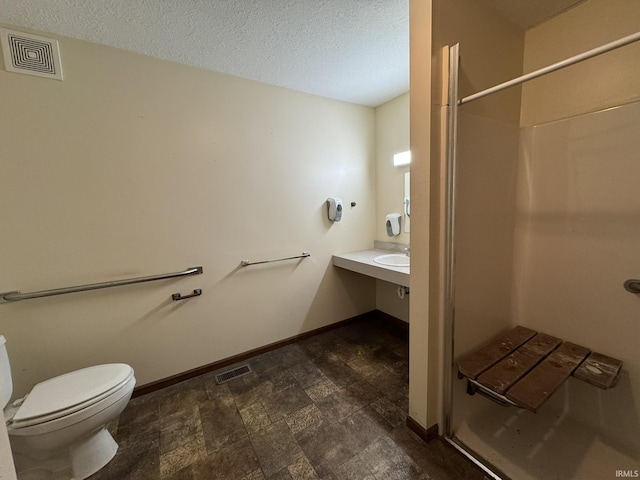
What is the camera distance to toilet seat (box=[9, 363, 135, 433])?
1.18 metres

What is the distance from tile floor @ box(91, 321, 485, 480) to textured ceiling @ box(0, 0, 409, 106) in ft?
7.71

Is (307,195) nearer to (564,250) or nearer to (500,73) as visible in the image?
(500,73)

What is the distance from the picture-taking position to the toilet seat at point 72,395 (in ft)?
3.89

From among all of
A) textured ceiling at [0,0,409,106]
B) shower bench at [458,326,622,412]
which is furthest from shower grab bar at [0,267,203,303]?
shower bench at [458,326,622,412]

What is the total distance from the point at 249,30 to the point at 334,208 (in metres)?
1.48

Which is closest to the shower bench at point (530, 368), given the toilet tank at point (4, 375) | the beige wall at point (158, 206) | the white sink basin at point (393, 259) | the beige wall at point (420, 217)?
the beige wall at point (420, 217)

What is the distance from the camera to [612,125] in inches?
52.0

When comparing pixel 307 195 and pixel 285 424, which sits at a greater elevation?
pixel 307 195

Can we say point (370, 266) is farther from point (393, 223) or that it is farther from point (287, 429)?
point (287, 429)

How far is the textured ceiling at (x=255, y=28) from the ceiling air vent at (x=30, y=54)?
2.6 inches

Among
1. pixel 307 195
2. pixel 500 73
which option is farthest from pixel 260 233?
pixel 500 73

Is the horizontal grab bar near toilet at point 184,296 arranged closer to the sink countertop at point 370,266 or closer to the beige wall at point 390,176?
the sink countertop at point 370,266

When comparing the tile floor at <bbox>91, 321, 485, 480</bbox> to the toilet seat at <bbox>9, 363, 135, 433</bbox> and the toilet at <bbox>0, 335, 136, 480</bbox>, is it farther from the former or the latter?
the toilet seat at <bbox>9, 363, 135, 433</bbox>

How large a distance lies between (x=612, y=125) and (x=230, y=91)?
93.3 inches
